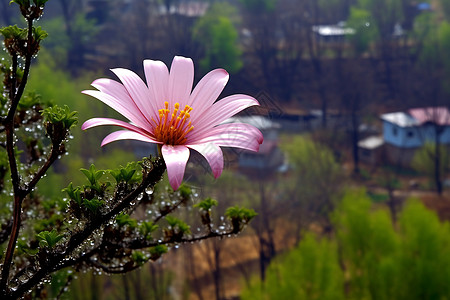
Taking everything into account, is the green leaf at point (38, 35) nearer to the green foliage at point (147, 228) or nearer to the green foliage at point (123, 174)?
the green foliage at point (123, 174)

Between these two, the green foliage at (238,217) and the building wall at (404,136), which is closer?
the green foliage at (238,217)

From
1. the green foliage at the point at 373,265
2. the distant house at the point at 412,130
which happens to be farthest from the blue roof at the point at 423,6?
the green foliage at the point at 373,265

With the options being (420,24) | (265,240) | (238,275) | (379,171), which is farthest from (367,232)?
(420,24)

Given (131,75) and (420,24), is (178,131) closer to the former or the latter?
(131,75)

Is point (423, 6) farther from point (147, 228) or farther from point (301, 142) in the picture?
point (147, 228)

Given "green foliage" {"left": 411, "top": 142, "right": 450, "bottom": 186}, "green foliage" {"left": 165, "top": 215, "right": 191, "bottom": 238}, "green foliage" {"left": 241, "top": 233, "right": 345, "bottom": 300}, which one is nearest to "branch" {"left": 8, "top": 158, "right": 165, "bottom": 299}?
"green foliage" {"left": 165, "top": 215, "right": 191, "bottom": 238}

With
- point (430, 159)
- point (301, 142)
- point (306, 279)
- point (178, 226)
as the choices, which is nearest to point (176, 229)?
point (178, 226)

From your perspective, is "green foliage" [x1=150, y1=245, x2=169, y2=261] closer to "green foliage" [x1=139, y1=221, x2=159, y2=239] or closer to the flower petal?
"green foliage" [x1=139, y1=221, x2=159, y2=239]

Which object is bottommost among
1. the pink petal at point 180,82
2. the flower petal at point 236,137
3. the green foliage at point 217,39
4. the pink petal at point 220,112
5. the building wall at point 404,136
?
the building wall at point 404,136
